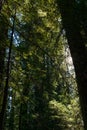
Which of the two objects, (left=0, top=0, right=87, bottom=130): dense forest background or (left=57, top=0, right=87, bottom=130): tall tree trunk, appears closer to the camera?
(left=57, top=0, right=87, bottom=130): tall tree trunk

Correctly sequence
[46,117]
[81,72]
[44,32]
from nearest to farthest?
[81,72]
[44,32]
[46,117]

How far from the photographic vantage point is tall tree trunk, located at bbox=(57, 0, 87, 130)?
3.60 metres

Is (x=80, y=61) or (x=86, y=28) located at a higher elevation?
(x=86, y=28)

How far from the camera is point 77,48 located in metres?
3.88

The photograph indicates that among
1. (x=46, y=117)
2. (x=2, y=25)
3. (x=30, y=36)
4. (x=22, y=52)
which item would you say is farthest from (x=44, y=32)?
(x=46, y=117)

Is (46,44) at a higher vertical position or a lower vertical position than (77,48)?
higher

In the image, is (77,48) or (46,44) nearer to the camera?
(77,48)

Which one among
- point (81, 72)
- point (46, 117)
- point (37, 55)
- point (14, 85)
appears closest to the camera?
point (81, 72)

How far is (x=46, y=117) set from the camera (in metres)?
34.4

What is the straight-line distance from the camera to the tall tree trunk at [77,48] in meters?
3.60

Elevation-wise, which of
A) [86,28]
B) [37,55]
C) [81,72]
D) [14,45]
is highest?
[14,45]

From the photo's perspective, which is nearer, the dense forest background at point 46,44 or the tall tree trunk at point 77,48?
the tall tree trunk at point 77,48

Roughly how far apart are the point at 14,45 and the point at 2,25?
2.51 meters

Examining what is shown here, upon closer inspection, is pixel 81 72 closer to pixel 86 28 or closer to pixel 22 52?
pixel 86 28
